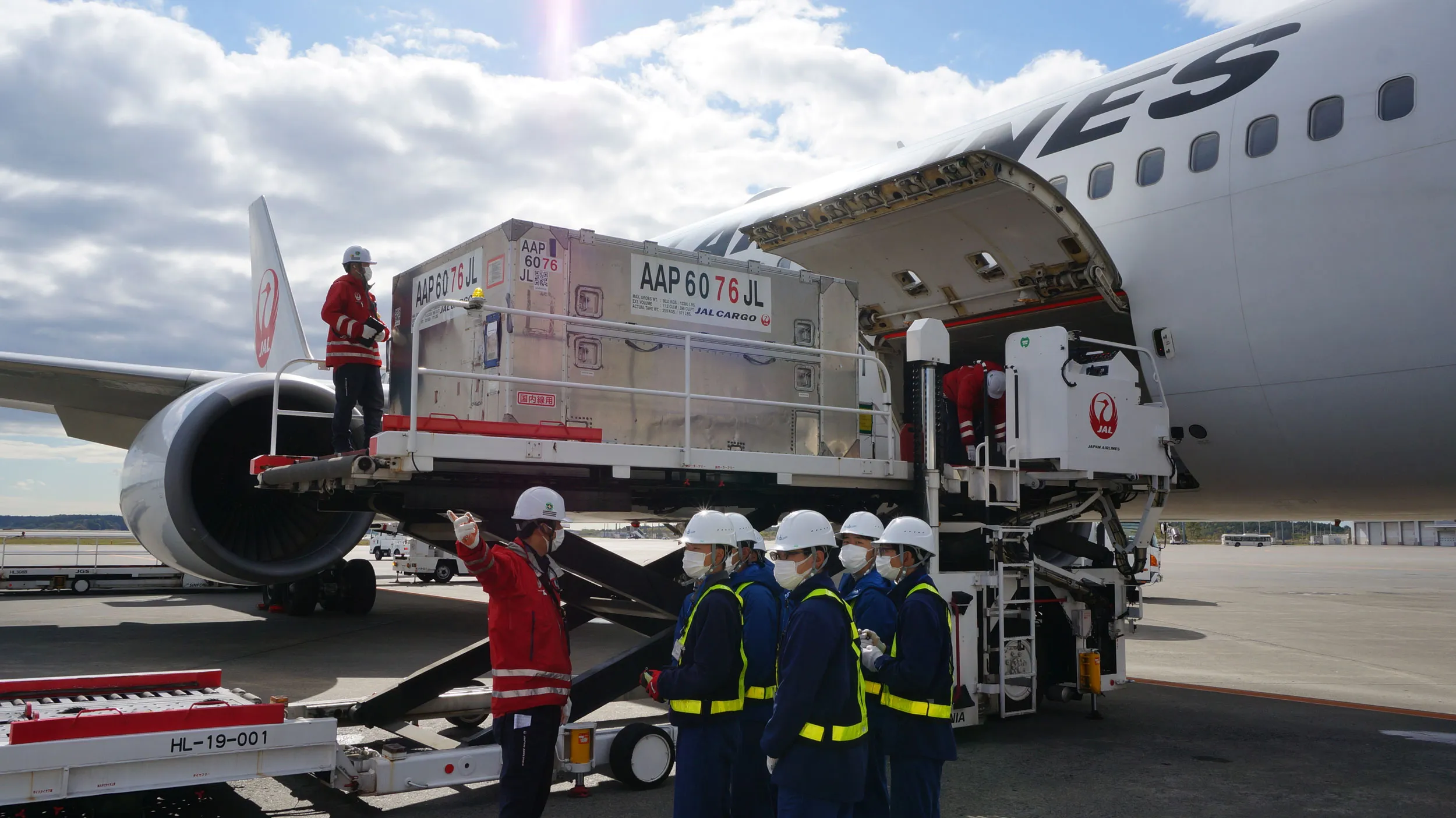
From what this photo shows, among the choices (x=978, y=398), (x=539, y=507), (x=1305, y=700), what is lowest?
(x=1305, y=700)

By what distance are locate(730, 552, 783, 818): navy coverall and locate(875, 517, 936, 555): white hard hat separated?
2.42 feet

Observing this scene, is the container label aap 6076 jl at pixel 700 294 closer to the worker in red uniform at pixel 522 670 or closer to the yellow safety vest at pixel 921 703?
the worker in red uniform at pixel 522 670

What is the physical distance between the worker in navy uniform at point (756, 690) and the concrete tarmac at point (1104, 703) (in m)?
1.34

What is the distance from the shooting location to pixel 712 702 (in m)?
4.48

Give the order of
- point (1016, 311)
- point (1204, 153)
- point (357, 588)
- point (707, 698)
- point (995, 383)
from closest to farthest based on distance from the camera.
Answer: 1. point (707, 698)
2. point (995, 383)
3. point (1204, 153)
4. point (1016, 311)
5. point (357, 588)

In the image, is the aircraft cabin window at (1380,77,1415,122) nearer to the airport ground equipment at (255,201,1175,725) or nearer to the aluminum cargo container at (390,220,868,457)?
the airport ground equipment at (255,201,1175,725)

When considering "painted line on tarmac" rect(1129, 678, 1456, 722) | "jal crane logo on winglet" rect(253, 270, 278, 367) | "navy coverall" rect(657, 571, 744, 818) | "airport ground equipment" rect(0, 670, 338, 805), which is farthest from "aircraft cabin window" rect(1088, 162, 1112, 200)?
"jal crane logo on winglet" rect(253, 270, 278, 367)

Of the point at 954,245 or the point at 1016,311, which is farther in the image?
the point at 1016,311

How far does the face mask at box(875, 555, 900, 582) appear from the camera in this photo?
525 cm

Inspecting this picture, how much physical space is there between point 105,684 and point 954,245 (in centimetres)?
770

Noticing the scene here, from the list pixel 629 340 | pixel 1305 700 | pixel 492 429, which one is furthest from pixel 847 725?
pixel 1305 700

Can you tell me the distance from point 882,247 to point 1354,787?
6.08 metres

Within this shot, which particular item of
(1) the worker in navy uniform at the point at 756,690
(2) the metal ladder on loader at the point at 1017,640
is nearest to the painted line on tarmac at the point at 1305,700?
(2) the metal ladder on loader at the point at 1017,640

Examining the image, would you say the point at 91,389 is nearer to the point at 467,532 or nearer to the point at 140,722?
the point at 140,722
